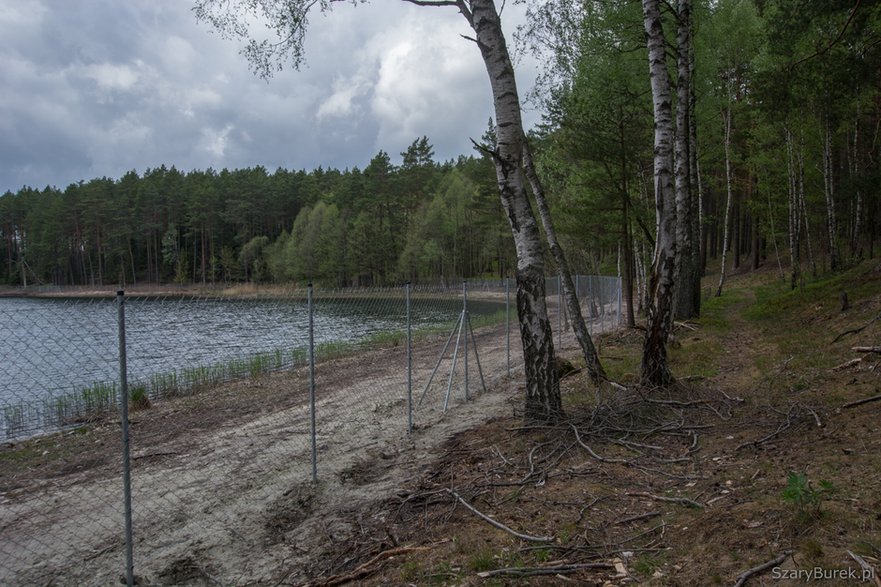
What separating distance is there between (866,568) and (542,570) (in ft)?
4.94

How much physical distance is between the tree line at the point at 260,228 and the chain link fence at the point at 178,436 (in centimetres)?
4293

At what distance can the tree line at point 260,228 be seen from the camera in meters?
62.2

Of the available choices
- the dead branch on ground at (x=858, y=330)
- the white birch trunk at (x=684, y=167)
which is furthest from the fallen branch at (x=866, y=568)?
the dead branch on ground at (x=858, y=330)

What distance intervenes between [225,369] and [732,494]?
12944mm

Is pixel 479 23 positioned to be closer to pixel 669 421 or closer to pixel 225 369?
pixel 669 421

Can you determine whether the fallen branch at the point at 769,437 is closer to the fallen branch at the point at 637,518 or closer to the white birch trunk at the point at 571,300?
the fallen branch at the point at 637,518

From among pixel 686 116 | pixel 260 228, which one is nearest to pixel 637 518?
pixel 686 116

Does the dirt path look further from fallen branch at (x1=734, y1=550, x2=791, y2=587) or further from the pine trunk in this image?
fallen branch at (x1=734, y1=550, x2=791, y2=587)

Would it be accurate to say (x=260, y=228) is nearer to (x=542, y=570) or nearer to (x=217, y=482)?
(x=217, y=482)

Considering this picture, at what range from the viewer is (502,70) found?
6.13 metres

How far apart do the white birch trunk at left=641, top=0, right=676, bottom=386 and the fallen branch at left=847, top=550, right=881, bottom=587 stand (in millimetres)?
4720

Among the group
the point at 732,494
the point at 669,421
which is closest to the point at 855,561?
the point at 732,494

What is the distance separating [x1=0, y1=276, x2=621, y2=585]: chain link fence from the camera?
4.43 metres

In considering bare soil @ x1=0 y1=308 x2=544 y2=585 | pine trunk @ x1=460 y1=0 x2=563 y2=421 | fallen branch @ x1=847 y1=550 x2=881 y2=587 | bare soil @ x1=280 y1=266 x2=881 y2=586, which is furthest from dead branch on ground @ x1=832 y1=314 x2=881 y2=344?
fallen branch @ x1=847 y1=550 x2=881 y2=587
